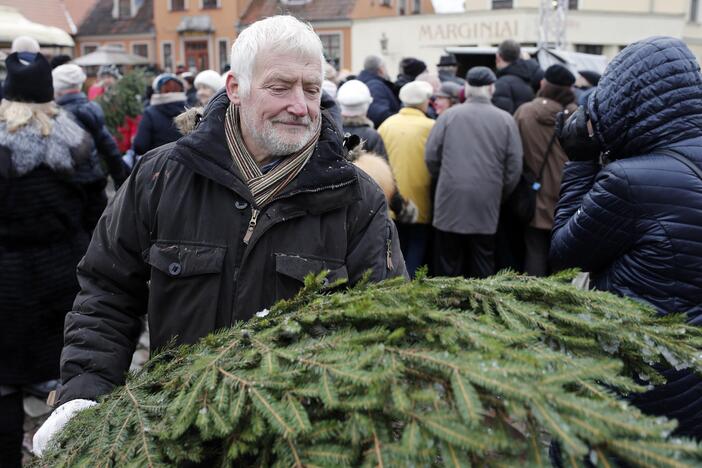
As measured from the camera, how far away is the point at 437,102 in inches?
290

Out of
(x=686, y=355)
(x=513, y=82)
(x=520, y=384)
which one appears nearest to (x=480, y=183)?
(x=513, y=82)

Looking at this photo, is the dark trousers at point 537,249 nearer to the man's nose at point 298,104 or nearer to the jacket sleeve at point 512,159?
the jacket sleeve at point 512,159

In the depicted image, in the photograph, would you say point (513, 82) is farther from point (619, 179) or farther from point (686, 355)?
point (686, 355)

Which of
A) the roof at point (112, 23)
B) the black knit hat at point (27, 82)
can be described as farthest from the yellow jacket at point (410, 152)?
the roof at point (112, 23)

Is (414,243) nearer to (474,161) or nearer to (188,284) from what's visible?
(474,161)

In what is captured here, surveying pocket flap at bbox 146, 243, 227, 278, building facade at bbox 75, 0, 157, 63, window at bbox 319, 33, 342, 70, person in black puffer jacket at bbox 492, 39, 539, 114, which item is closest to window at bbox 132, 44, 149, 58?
building facade at bbox 75, 0, 157, 63

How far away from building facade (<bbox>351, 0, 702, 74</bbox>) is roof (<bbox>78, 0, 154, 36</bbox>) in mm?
15629

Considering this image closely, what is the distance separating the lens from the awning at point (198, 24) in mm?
35031

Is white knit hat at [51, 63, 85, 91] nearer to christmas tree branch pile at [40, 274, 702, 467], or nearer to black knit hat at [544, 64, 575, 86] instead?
black knit hat at [544, 64, 575, 86]

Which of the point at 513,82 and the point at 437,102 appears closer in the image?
the point at 513,82

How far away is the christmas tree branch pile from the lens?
3.65 feet

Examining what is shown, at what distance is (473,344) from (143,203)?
125 cm

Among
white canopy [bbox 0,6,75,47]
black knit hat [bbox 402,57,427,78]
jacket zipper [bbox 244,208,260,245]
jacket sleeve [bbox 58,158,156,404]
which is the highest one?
white canopy [bbox 0,6,75,47]

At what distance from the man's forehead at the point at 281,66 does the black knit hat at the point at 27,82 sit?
2.05 metres
